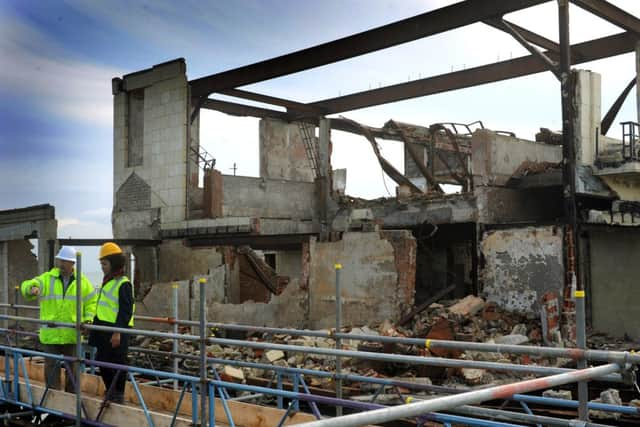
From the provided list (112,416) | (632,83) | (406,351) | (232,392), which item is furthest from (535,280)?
(112,416)

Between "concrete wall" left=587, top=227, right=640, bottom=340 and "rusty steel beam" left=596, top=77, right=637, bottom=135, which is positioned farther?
"rusty steel beam" left=596, top=77, right=637, bottom=135

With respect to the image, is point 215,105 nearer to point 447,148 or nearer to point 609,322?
point 447,148

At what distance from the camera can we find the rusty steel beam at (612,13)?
14.9m

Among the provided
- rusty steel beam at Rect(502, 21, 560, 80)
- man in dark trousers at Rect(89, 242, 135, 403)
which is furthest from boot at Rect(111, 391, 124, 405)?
rusty steel beam at Rect(502, 21, 560, 80)

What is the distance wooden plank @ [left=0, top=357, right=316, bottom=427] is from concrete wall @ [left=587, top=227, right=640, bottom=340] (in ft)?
35.8

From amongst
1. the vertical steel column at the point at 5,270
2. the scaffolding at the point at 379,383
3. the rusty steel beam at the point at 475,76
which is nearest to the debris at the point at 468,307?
the rusty steel beam at the point at 475,76

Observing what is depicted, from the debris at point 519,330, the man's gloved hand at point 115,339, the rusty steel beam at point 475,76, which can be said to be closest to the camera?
the man's gloved hand at point 115,339

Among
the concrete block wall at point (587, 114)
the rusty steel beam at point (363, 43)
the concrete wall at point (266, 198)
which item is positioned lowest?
the concrete wall at point (266, 198)

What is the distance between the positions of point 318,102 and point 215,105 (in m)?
3.40

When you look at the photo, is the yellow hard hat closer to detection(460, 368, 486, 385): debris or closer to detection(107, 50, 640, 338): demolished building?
detection(460, 368, 486, 385): debris

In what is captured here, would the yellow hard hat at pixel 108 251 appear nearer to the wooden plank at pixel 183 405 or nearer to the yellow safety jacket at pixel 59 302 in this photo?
the yellow safety jacket at pixel 59 302

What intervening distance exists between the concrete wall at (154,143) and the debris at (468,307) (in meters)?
8.61

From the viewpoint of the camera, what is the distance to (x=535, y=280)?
1497 centimetres

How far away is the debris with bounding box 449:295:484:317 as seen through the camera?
15070mm
